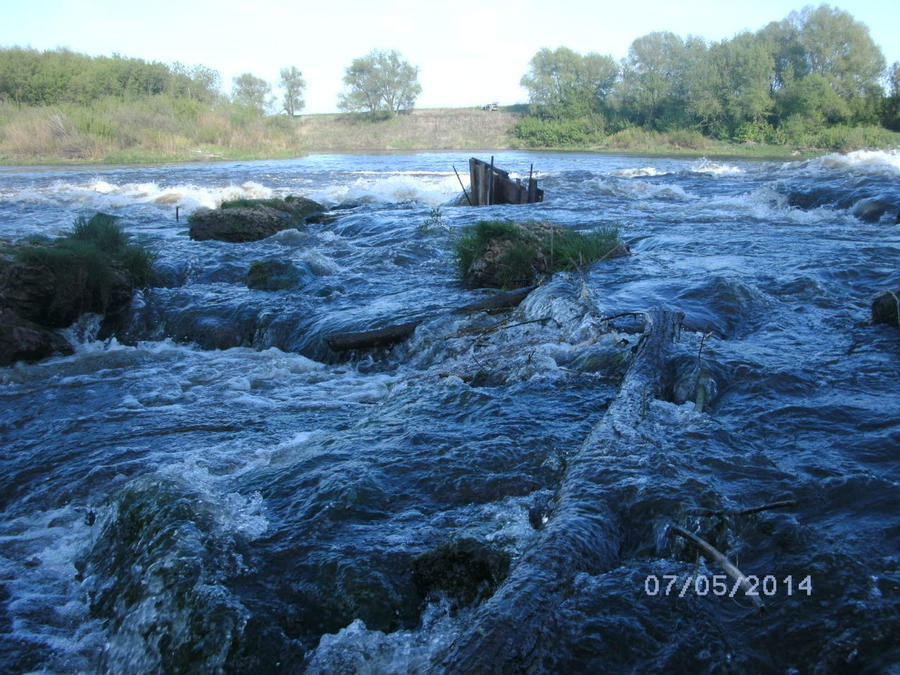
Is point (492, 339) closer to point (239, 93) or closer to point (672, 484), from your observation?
point (672, 484)

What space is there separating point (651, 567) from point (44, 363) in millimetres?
6226

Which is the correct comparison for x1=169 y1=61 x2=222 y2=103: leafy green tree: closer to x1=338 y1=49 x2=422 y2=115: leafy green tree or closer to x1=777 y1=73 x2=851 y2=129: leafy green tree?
x1=338 y1=49 x2=422 y2=115: leafy green tree

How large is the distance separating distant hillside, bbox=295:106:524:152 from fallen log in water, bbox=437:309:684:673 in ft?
224

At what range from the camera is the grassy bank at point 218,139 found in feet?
135

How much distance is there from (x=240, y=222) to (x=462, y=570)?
10.8 metres

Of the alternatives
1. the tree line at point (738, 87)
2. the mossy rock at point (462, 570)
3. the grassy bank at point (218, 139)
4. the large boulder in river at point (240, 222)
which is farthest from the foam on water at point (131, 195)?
the tree line at point (738, 87)

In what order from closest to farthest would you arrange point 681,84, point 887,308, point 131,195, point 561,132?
point 887,308, point 131,195, point 681,84, point 561,132

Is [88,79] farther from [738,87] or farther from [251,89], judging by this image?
[738,87]

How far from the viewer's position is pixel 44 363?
21.7 feet

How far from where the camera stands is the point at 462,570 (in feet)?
9.46

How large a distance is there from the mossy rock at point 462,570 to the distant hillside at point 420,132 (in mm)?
69156

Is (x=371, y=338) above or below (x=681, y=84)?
below

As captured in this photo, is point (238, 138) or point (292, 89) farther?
point (292, 89)
